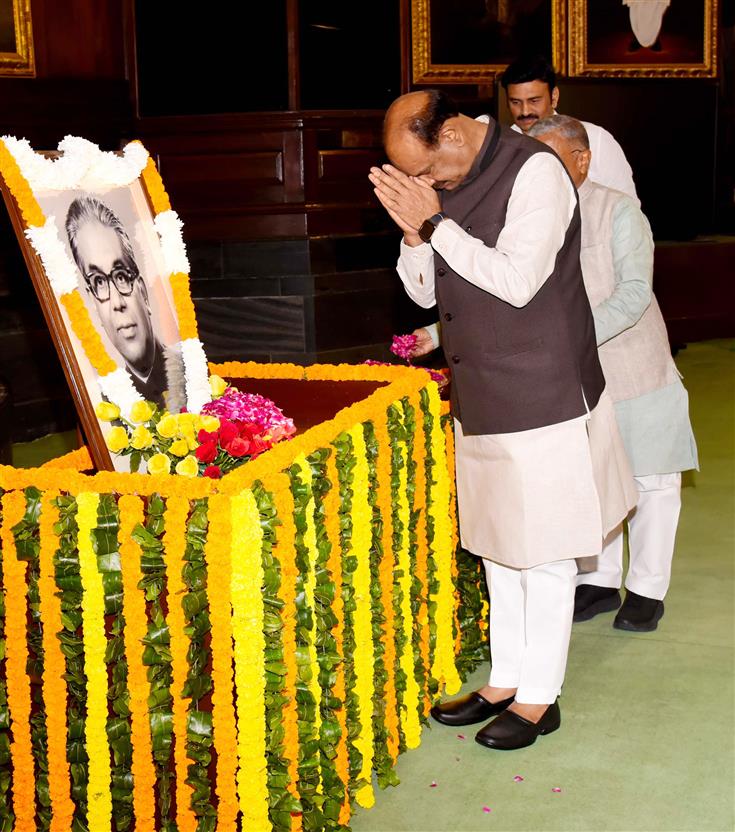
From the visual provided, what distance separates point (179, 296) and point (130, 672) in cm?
87

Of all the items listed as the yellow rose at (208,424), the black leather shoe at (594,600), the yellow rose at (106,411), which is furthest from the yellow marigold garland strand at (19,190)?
the black leather shoe at (594,600)

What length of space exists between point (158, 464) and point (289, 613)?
37cm

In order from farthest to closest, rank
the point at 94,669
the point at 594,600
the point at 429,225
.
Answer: the point at 594,600 → the point at 429,225 → the point at 94,669

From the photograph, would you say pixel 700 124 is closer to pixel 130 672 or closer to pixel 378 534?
pixel 378 534

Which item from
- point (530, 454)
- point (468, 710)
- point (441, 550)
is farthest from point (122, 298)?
point (468, 710)

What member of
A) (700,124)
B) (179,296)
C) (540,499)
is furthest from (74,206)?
(700,124)

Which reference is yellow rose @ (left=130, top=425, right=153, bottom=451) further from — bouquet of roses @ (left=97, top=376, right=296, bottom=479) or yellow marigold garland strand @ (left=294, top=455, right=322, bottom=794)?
yellow marigold garland strand @ (left=294, top=455, right=322, bottom=794)

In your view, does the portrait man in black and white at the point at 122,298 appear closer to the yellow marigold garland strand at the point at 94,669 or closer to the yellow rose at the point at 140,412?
the yellow rose at the point at 140,412

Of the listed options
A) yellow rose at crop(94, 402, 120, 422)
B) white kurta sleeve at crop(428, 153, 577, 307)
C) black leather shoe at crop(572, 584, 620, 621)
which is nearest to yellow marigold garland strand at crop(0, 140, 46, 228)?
yellow rose at crop(94, 402, 120, 422)

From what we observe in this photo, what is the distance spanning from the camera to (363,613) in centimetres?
259

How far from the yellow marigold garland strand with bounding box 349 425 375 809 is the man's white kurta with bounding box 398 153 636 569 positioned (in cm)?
35

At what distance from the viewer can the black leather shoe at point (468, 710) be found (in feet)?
9.79

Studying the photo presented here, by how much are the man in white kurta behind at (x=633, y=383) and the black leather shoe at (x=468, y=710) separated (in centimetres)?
45

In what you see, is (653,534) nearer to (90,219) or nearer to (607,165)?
(607,165)
